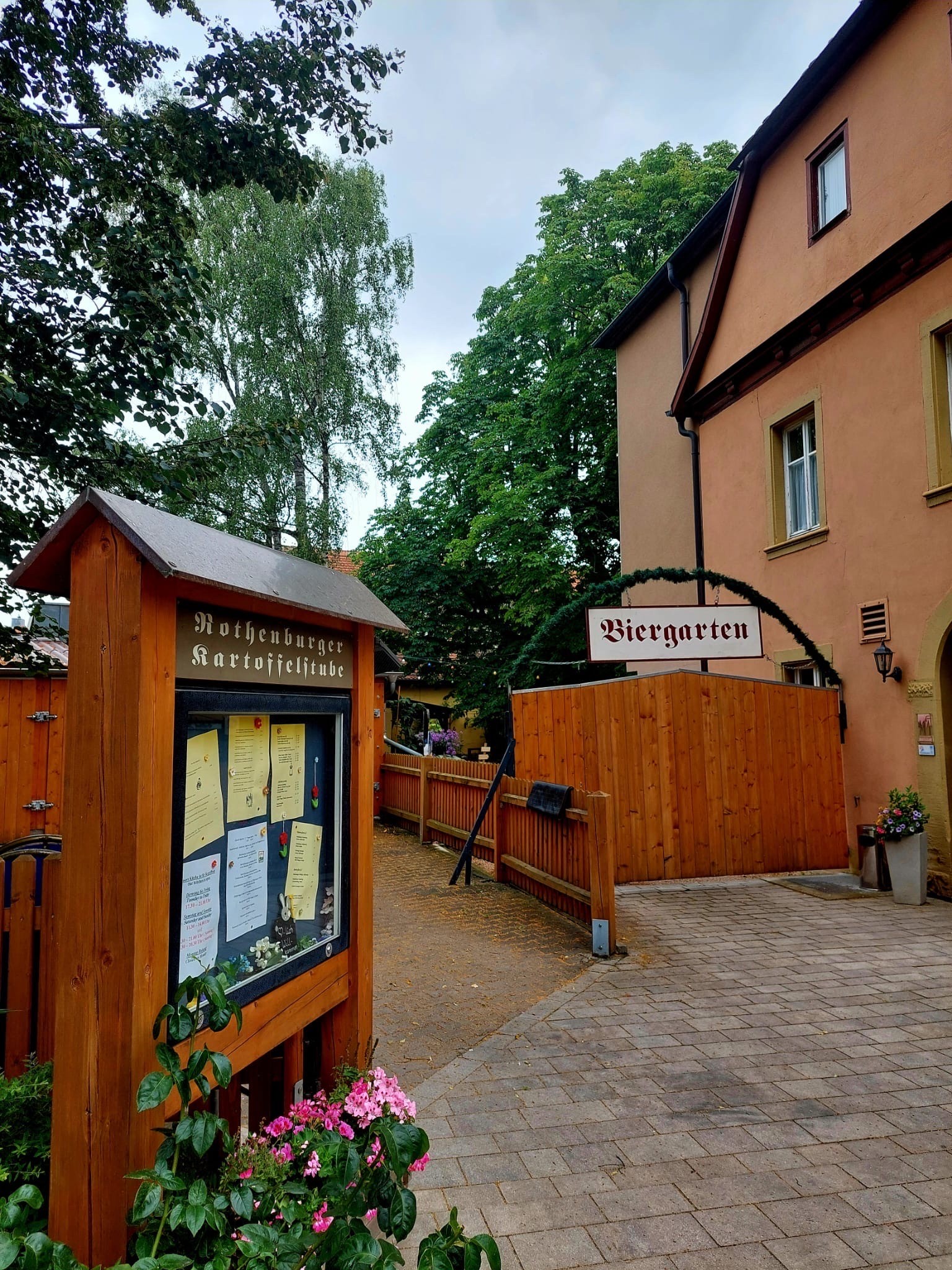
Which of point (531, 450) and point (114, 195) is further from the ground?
point (531, 450)

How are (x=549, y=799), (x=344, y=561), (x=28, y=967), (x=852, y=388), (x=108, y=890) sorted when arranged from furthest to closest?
1. (x=344, y=561)
2. (x=852, y=388)
3. (x=549, y=799)
4. (x=28, y=967)
5. (x=108, y=890)

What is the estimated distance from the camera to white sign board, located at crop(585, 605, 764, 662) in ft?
29.5

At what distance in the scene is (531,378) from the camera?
2264 cm

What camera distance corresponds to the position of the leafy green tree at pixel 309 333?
19.0 meters

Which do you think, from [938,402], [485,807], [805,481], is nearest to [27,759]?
[485,807]

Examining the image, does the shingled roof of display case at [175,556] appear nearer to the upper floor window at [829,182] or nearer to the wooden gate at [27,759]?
the wooden gate at [27,759]

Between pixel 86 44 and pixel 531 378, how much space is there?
18424 millimetres

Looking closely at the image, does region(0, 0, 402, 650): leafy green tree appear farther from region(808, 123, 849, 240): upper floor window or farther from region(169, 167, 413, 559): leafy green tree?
region(169, 167, 413, 559): leafy green tree

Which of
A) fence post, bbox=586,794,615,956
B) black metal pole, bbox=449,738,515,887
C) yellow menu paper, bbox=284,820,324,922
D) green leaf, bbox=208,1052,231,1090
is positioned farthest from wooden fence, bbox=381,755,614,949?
green leaf, bbox=208,1052,231,1090

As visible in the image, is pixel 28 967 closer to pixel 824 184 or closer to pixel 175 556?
pixel 175 556

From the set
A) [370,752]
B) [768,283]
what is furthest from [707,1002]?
[768,283]

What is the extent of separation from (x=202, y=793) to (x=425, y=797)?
10.5 metres

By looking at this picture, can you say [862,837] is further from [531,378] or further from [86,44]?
[531,378]

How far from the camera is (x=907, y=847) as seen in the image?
27.4 ft
